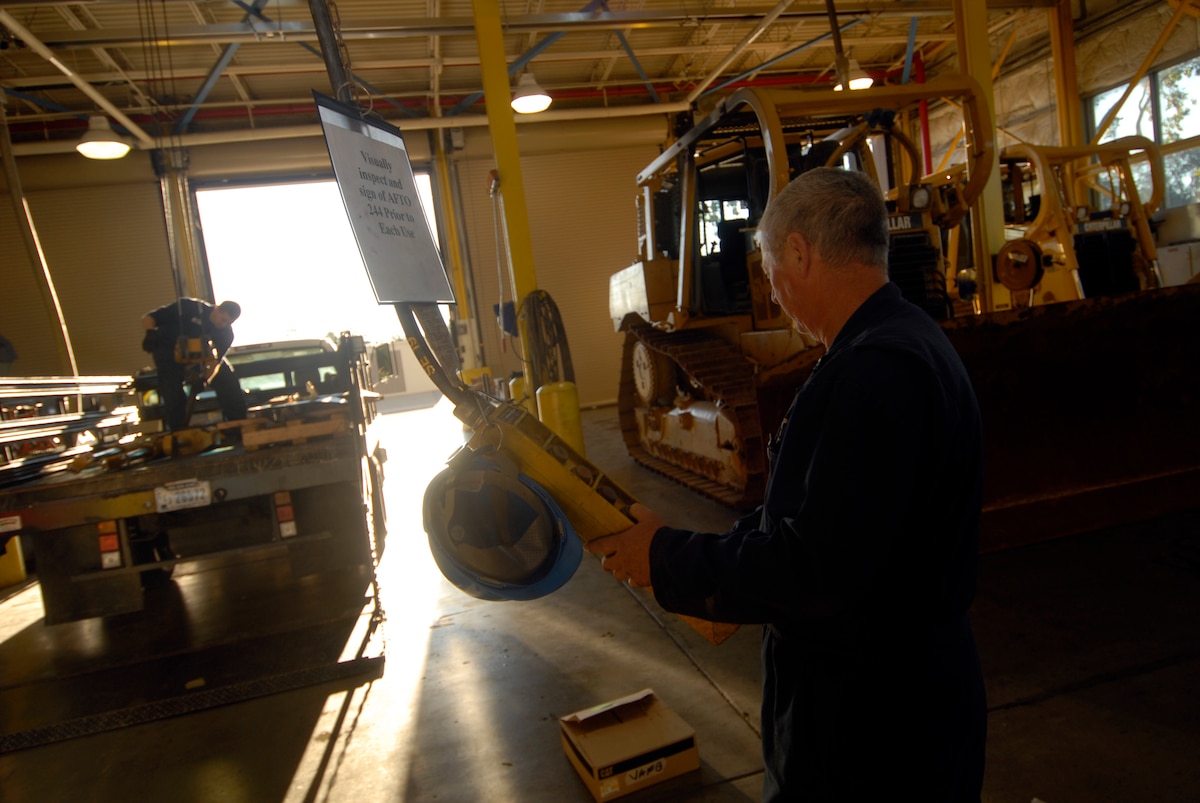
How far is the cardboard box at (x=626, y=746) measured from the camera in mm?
2281

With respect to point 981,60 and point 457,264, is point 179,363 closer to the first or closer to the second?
point 457,264

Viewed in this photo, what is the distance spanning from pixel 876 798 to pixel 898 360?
0.77 m

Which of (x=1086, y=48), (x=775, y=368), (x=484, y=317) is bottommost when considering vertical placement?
(x=775, y=368)

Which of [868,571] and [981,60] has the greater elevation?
[981,60]

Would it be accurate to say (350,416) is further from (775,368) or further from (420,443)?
(420,443)

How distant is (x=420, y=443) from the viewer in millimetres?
10578

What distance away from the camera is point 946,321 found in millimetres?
3879

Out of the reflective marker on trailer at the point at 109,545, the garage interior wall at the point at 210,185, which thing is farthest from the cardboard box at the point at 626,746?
the garage interior wall at the point at 210,185

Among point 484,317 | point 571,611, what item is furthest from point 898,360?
point 484,317

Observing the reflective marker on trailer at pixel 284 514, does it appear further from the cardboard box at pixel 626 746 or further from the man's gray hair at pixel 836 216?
the man's gray hair at pixel 836 216

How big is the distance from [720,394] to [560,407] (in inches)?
81.8

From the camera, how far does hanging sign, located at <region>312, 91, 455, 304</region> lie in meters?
1.76

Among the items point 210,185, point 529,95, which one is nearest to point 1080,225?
point 529,95

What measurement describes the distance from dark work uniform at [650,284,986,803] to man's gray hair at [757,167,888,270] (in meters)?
0.10
